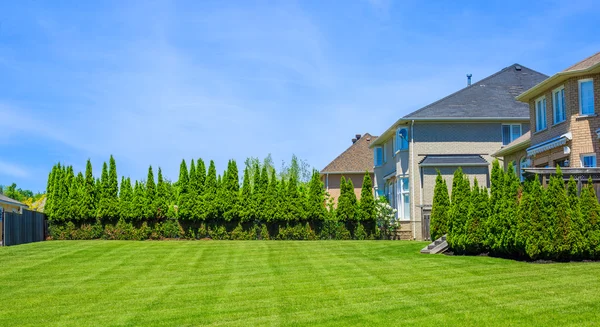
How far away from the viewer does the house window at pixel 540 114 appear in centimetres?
2512

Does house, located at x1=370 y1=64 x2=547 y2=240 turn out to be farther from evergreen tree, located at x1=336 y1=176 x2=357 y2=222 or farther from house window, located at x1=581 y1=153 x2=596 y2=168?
house window, located at x1=581 y1=153 x2=596 y2=168

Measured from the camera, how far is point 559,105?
23.5 metres

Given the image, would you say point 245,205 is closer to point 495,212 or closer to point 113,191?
point 113,191

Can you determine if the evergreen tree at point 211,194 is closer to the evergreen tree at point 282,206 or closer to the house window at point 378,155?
the evergreen tree at point 282,206

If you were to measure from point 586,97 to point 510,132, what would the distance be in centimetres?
1305

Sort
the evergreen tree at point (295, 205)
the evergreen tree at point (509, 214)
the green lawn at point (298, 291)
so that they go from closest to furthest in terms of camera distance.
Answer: the green lawn at point (298, 291)
the evergreen tree at point (509, 214)
the evergreen tree at point (295, 205)

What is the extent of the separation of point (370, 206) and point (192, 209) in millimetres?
8955

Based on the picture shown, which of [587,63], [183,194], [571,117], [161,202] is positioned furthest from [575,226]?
[161,202]

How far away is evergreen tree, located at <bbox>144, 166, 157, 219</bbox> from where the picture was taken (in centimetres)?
3331

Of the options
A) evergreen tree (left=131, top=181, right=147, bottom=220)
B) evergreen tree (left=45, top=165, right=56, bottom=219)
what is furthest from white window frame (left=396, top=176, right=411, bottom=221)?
evergreen tree (left=45, top=165, right=56, bottom=219)

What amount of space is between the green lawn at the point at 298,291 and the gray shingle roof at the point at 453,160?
48.8 ft

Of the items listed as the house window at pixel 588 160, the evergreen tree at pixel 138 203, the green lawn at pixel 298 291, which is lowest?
the green lawn at pixel 298 291

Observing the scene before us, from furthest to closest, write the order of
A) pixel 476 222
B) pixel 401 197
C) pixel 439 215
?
pixel 401 197
pixel 439 215
pixel 476 222

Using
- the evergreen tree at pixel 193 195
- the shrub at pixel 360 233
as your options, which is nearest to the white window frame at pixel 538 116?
the shrub at pixel 360 233
